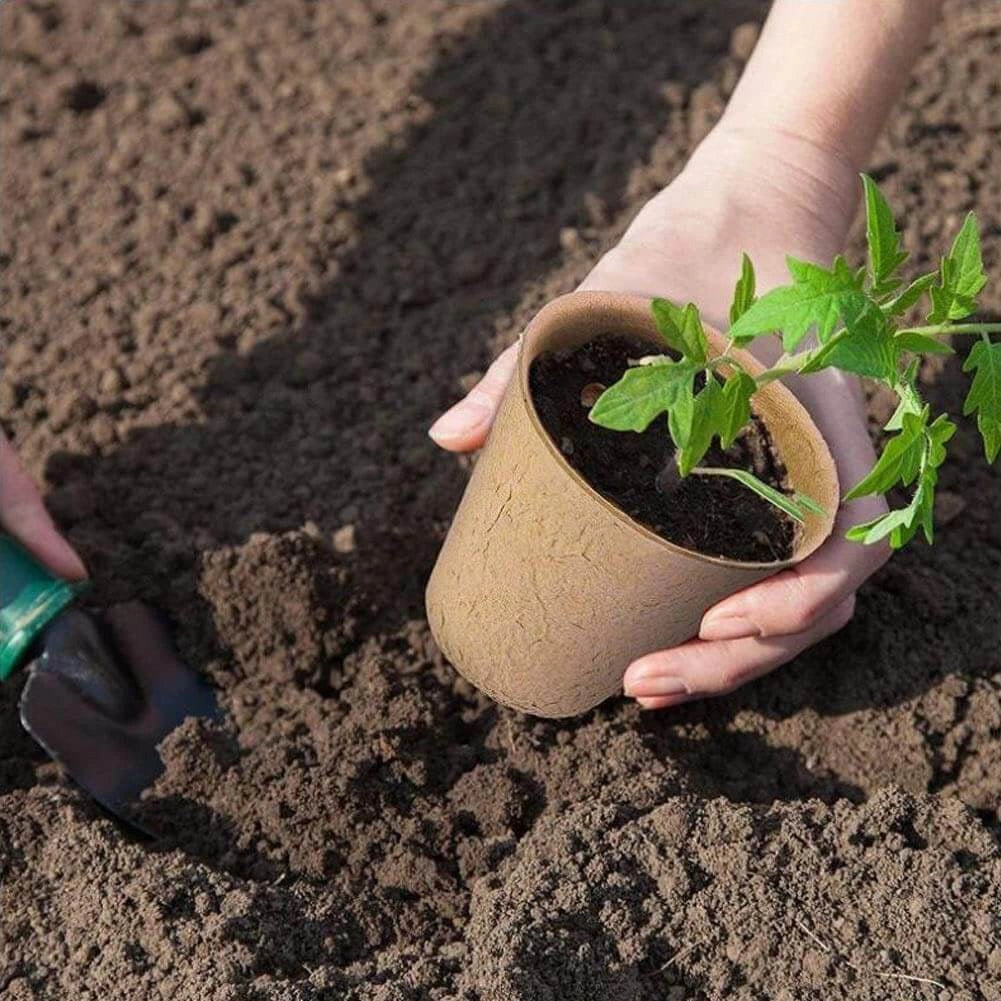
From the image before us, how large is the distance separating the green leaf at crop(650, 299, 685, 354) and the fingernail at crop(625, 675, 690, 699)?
1.89ft

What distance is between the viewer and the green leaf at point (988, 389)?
1498mm

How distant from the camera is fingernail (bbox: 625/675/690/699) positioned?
1.92 m

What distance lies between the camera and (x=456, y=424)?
1.92m

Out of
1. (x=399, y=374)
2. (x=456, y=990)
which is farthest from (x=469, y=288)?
(x=456, y=990)

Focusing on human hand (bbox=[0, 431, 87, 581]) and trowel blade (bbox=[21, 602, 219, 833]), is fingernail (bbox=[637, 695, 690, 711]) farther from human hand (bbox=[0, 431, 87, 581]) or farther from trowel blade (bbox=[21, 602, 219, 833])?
human hand (bbox=[0, 431, 87, 581])

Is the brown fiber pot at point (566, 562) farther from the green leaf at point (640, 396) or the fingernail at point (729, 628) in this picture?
the green leaf at point (640, 396)

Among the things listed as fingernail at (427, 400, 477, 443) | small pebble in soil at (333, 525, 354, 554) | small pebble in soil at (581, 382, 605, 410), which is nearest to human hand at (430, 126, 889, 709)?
fingernail at (427, 400, 477, 443)

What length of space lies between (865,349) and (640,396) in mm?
242

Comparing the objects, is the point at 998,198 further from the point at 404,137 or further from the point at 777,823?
the point at 777,823

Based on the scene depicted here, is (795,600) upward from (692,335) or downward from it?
downward

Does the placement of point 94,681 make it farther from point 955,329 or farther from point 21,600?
point 955,329

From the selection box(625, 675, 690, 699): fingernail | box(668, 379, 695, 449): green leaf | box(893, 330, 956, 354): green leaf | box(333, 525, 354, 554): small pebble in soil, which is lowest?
box(625, 675, 690, 699): fingernail

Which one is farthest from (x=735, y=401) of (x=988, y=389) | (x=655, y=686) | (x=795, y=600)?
(x=655, y=686)

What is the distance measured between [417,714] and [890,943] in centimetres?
76
